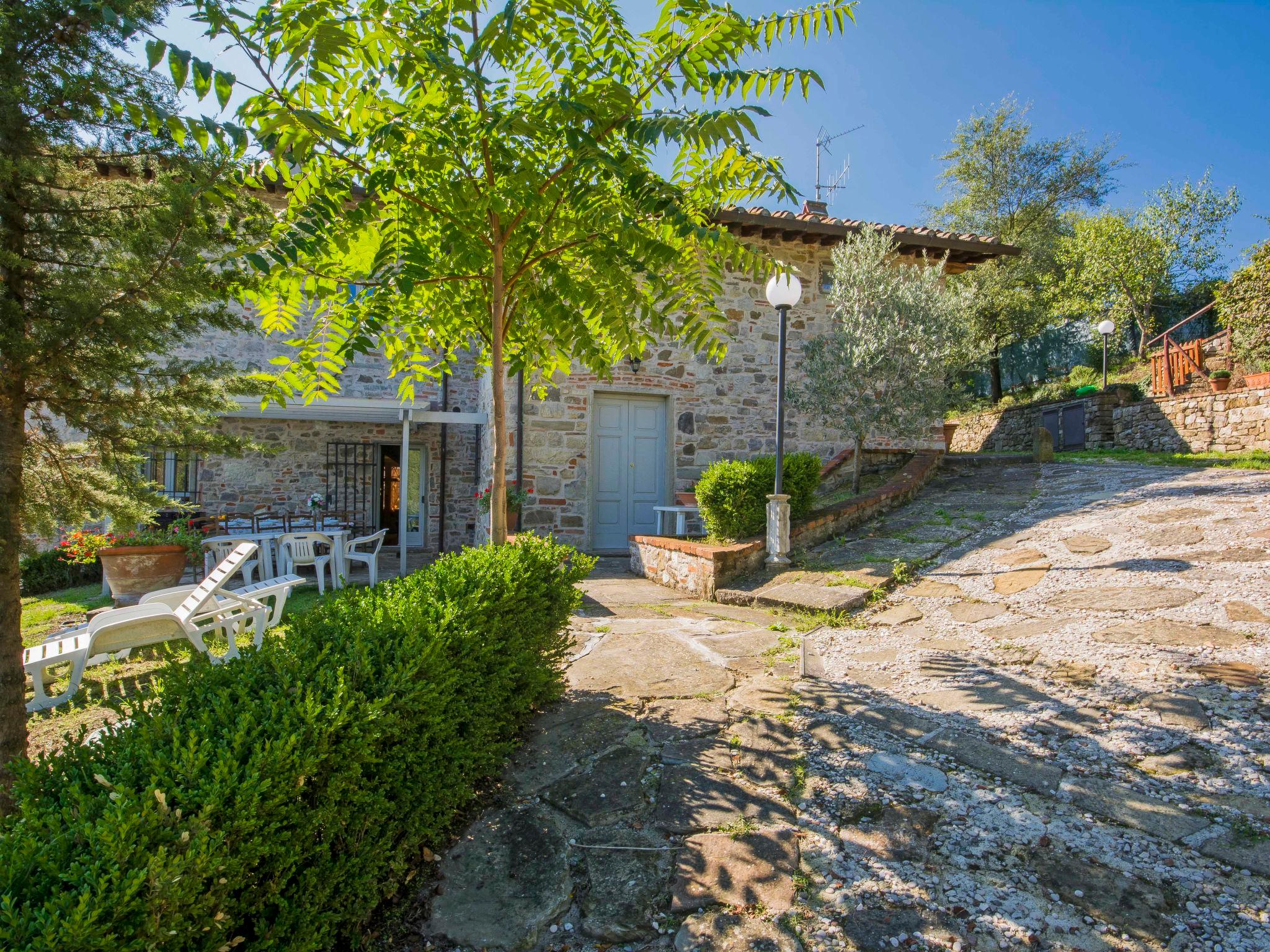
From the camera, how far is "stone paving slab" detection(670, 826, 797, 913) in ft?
6.23

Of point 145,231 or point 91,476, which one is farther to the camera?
point 91,476

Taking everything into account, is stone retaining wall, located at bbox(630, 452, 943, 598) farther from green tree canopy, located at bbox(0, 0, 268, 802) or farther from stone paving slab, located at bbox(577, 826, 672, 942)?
green tree canopy, located at bbox(0, 0, 268, 802)

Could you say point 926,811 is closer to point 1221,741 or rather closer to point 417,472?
point 1221,741

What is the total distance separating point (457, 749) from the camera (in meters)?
2.18

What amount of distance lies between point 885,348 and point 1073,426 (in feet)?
31.0

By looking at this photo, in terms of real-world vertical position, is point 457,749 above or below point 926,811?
above

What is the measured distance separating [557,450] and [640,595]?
313cm

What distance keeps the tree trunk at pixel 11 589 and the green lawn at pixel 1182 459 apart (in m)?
11.7

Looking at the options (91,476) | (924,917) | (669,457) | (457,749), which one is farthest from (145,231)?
(669,457)

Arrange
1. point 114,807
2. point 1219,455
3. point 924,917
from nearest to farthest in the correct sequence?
point 114,807
point 924,917
point 1219,455

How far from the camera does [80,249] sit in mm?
2311

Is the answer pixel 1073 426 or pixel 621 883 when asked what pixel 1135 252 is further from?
pixel 621 883

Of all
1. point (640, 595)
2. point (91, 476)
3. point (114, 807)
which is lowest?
point (640, 595)

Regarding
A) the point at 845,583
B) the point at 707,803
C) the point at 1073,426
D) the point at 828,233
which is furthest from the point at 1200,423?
the point at 707,803
